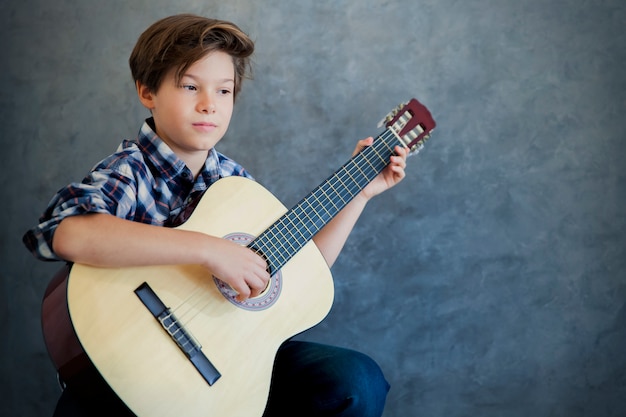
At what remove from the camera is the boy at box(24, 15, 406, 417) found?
43.6 inches

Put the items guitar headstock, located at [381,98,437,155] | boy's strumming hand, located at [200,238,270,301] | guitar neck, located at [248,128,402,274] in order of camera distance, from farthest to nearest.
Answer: guitar headstock, located at [381,98,437,155] < guitar neck, located at [248,128,402,274] < boy's strumming hand, located at [200,238,270,301]

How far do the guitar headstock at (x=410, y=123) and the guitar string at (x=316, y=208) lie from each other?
0.07 ft

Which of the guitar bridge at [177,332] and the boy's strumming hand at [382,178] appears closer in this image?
the guitar bridge at [177,332]

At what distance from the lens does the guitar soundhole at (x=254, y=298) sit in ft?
4.00

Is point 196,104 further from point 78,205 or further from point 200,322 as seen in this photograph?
point 200,322

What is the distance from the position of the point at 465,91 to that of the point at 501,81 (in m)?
0.11

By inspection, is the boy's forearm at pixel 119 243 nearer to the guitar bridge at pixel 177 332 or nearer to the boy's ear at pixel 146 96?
the guitar bridge at pixel 177 332

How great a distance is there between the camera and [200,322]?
1.16 metres

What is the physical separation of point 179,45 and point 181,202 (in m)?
0.35

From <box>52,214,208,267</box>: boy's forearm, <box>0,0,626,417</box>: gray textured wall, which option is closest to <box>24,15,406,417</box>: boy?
<box>52,214,208,267</box>: boy's forearm

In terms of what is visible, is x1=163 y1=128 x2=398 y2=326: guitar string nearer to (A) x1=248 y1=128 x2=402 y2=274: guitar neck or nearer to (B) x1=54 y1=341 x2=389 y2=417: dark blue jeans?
(A) x1=248 y1=128 x2=402 y2=274: guitar neck

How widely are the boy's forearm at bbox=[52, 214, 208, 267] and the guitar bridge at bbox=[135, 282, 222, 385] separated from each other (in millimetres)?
60

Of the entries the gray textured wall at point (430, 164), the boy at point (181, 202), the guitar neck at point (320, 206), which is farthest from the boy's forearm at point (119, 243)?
the gray textured wall at point (430, 164)

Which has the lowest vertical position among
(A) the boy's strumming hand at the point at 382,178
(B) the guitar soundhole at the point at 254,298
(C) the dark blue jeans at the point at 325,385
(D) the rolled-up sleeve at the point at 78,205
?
(C) the dark blue jeans at the point at 325,385
